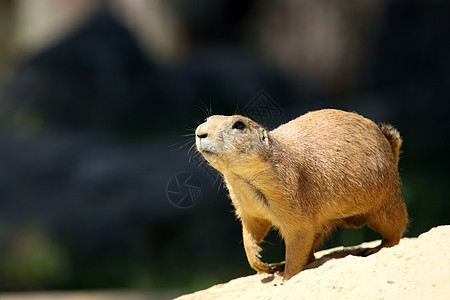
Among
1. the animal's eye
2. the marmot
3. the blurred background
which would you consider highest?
the blurred background

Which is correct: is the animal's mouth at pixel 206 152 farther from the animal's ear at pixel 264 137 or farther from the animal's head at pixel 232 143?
the animal's ear at pixel 264 137

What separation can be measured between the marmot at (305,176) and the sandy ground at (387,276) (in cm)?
45

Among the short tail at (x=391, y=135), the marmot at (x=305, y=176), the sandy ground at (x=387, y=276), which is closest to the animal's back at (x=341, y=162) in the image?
the marmot at (x=305, y=176)

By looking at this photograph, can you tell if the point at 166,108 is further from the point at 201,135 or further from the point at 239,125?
the point at 201,135

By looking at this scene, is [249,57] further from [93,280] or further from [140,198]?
[93,280]

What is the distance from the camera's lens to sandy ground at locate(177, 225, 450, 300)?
395 cm

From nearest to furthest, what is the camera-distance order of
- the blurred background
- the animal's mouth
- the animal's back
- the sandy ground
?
the sandy ground → the animal's mouth → the animal's back → the blurred background

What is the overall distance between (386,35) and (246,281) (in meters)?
9.82

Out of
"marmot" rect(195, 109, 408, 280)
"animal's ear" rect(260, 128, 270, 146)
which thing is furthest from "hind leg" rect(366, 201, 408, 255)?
"animal's ear" rect(260, 128, 270, 146)

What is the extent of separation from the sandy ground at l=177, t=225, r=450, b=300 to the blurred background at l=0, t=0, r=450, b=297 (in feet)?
6.51

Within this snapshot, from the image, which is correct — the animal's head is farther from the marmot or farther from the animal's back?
the animal's back

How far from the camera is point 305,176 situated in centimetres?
517

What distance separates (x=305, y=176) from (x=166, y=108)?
11207 mm

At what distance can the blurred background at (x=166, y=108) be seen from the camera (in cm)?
1145
